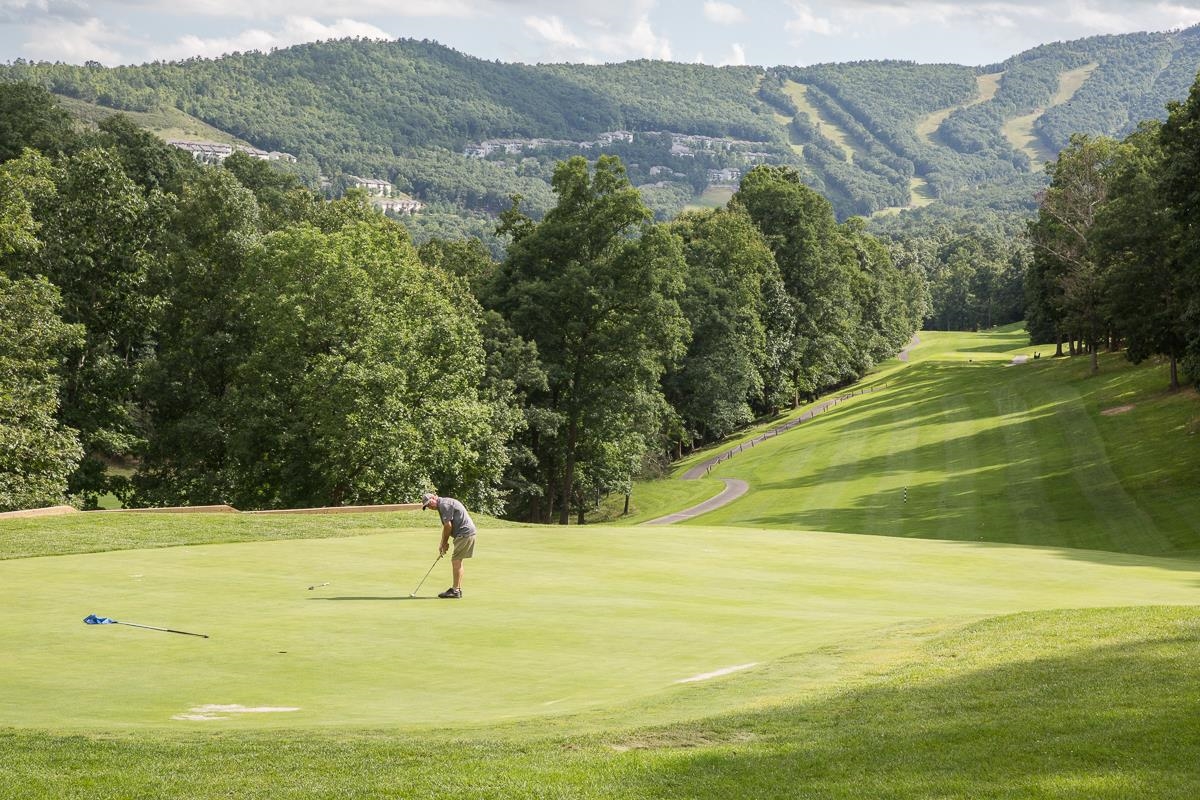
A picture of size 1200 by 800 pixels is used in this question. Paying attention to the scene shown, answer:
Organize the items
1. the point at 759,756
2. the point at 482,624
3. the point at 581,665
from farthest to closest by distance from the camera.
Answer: the point at 482,624 → the point at 581,665 → the point at 759,756

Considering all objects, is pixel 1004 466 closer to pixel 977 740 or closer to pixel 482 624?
pixel 482 624

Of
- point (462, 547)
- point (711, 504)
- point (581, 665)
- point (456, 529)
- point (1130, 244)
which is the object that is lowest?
point (711, 504)

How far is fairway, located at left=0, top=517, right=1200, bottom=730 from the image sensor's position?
13906 millimetres

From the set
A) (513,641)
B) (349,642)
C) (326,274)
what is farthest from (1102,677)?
(326,274)

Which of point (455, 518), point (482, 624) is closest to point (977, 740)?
point (482, 624)

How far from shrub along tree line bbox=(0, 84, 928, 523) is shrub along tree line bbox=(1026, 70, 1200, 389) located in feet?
79.2

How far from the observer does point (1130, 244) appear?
66188mm

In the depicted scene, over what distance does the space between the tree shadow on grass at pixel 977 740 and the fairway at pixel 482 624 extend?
1476 mm

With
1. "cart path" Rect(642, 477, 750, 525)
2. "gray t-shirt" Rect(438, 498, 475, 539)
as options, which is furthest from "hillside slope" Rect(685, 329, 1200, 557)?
"gray t-shirt" Rect(438, 498, 475, 539)

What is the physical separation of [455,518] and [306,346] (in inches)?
1132

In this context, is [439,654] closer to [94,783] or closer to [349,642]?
[349,642]

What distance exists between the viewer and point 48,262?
5031 cm

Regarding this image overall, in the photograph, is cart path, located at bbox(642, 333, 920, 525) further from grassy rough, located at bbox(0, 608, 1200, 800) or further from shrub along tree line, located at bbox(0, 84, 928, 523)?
grassy rough, located at bbox(0, 608, 1200, 800)

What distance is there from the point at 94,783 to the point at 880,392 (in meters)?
104
